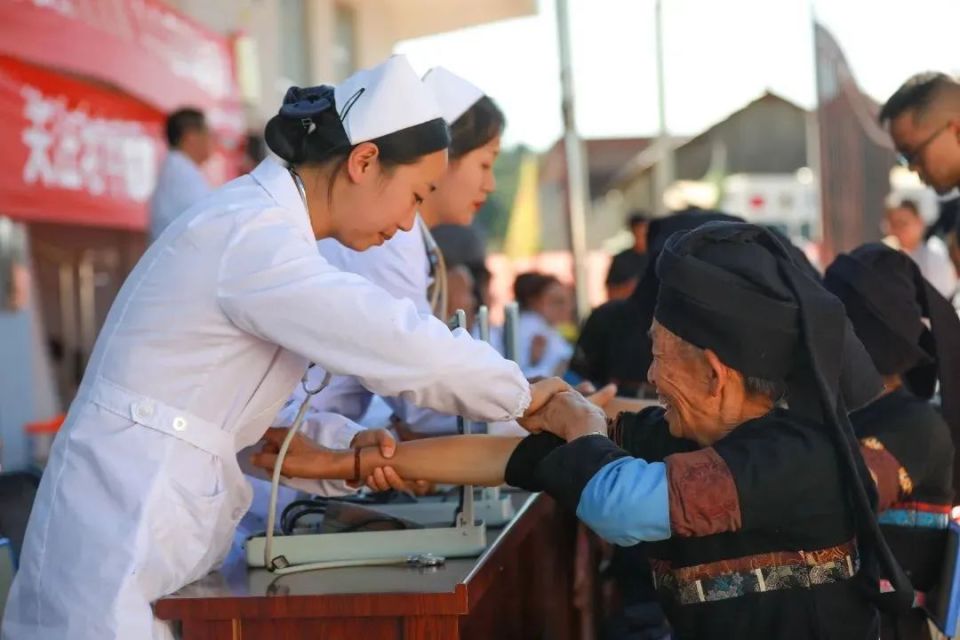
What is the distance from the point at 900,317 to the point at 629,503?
1.39 m

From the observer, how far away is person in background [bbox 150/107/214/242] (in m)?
6.84

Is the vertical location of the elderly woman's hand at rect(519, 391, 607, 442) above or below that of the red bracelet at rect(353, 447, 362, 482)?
above

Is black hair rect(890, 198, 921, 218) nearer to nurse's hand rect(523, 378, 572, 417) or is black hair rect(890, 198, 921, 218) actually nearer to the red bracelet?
nurse's hand rect(523, 378, 572, 417)

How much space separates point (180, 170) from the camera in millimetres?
6887

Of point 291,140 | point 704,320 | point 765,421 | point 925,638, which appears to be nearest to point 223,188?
point 291,140

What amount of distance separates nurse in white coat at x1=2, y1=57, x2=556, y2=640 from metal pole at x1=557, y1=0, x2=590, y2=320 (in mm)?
6302

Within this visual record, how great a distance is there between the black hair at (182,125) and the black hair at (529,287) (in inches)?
98.4

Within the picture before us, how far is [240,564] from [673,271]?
1.00 meters

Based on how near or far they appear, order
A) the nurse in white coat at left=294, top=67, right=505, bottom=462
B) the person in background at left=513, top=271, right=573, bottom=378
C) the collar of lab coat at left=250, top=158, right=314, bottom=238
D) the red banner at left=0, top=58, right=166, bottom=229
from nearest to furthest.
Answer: the collar of lab coat at left=250, top=158, right=314, bottom=238
the nurse in white coat at left=294, top=67, right=505, bottom=462
the red banner at left=0, top=58, right=166, bottom=229
the person in background at left=513, top=271, right=573, bottom=378

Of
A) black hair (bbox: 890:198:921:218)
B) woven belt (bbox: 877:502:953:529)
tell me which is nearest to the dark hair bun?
woven belt (bbox: 877:502:953:529)

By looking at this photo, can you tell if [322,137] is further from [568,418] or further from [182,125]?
[182,125]

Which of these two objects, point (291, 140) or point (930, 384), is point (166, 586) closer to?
point (291, 140)

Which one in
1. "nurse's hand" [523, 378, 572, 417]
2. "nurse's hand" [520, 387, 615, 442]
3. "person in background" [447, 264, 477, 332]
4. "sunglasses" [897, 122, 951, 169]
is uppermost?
"sunglasses" [897, 122, 951, 169]

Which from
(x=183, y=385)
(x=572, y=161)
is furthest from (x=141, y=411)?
(x=572, y=161)
